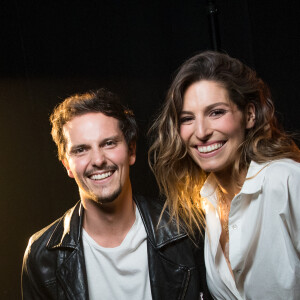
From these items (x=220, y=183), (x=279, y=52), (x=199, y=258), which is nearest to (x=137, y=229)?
(x=199, y=258)

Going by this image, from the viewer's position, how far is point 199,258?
266 cm

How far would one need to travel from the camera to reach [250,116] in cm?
246

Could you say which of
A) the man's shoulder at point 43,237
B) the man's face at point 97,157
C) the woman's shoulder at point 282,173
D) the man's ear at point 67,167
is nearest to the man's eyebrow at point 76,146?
the man's face at point 97,157

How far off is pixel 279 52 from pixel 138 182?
1.50m

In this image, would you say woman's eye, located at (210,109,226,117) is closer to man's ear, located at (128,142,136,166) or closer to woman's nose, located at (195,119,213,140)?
woman's nose, located at (195,119,213,140)

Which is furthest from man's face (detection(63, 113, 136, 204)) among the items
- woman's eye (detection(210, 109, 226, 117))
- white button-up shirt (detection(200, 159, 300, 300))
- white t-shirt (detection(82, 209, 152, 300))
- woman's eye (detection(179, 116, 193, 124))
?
white button-up shirt (detection(200, 159, 300, 300))

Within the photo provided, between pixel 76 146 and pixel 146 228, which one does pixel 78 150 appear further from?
pixel 146 228

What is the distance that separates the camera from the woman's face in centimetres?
232

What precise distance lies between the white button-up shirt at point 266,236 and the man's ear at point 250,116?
0.27m

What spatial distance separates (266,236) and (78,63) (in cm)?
183

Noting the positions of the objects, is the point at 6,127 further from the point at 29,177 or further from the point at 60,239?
the point at 60,239

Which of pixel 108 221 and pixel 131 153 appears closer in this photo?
pixel 108 221

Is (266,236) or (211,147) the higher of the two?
(211,147)

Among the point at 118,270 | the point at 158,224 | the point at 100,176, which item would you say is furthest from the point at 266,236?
the point at 100,176
